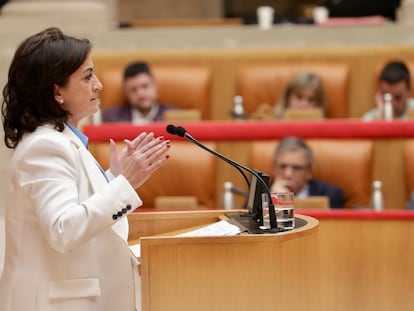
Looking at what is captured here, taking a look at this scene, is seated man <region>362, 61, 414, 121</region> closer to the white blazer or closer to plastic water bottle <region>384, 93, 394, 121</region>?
plastic water bottle <region>384, 93, 394, 121</region>

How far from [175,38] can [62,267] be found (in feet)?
11.0

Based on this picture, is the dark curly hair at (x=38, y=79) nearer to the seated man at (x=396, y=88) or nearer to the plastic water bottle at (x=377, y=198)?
the plastic water bottle at (x=377, y=198)

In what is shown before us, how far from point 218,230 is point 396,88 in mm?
2635

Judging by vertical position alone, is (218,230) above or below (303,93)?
below

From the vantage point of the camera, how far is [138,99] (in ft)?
14.9

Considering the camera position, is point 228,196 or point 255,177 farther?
point 228,196

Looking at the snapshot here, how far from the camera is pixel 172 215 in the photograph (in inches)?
84.4

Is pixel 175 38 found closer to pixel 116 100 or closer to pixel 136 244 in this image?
pixel 116 100

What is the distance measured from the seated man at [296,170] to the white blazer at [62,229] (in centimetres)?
176

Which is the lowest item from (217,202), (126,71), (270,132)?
(217,202)

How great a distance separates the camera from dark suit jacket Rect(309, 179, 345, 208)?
367 cm

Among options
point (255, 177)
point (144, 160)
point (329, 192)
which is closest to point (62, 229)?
point (144, 160)

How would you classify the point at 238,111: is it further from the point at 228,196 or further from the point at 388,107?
the point at 228,196

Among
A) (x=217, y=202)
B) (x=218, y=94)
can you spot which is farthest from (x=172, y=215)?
(x=218, y=94)
